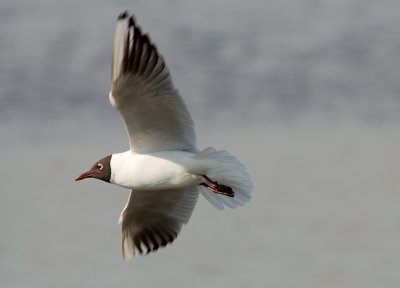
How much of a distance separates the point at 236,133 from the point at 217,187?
383 centimetres

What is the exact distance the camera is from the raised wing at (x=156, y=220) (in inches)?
303

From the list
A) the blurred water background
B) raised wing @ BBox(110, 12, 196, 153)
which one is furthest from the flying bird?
the blurred water background

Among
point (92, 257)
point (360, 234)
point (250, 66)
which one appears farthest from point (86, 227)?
point (250, 66)

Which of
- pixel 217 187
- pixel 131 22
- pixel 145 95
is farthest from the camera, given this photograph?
pixel 217 187

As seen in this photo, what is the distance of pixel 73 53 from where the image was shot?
543 inches

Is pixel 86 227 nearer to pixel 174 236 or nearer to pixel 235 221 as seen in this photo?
pixel 235 221

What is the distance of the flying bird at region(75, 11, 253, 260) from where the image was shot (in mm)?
6828

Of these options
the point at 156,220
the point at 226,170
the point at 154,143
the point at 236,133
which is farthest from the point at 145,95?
the point at 236,133

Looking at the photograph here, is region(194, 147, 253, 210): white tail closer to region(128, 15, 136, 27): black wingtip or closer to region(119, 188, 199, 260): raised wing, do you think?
region(119, 188, 199, 260): raised wing

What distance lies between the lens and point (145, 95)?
691 centimetres

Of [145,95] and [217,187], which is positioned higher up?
[145,95]

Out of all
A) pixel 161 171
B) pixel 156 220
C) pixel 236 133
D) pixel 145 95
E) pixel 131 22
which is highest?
pixel 236 133

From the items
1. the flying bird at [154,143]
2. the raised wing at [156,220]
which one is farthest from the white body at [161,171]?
the raised wing at [156,220]

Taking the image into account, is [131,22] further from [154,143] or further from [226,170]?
[226,170]
